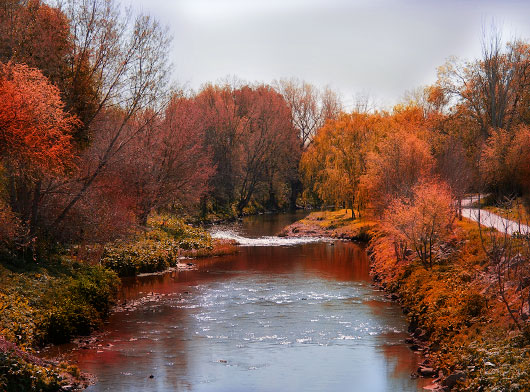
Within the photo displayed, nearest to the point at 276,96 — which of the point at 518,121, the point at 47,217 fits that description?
the point at 518,121

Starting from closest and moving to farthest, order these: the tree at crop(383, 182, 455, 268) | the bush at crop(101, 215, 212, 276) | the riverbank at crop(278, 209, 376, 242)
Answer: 1. the tree at crop(383, 182, 455, 268)
2. the bush at crop(101, 215, 212, 276)
3. the riverbank at crop(278, 209, 376, 242)

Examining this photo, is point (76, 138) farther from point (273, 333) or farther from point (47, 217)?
point (273, 333)

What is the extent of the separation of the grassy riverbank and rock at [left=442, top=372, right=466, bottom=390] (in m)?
9.60

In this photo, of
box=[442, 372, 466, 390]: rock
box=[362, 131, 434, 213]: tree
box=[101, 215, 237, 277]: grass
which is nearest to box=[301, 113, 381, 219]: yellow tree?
box=[362, 131, 434, 213]: tree

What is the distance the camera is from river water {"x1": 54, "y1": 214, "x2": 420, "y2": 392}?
635 inches

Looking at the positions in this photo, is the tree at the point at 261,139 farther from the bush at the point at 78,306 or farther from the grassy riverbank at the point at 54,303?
the bush at the point at 78,306

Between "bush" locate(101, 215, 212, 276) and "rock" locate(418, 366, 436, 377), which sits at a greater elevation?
"bush" locate(101, 215, 212, 276)

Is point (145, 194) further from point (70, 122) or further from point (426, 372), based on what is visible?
point (426, 372)

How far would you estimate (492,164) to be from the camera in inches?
1793

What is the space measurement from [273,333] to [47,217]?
11836mm

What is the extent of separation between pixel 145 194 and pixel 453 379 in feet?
103

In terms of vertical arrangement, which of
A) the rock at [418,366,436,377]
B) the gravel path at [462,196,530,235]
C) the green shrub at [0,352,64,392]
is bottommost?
the rock at [418,366,436,377]

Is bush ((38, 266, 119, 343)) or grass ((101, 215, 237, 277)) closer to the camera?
bush ((38, 266, 119, 343))

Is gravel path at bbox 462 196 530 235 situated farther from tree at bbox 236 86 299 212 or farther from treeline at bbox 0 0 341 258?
tree at bbox 236 86 299 212
